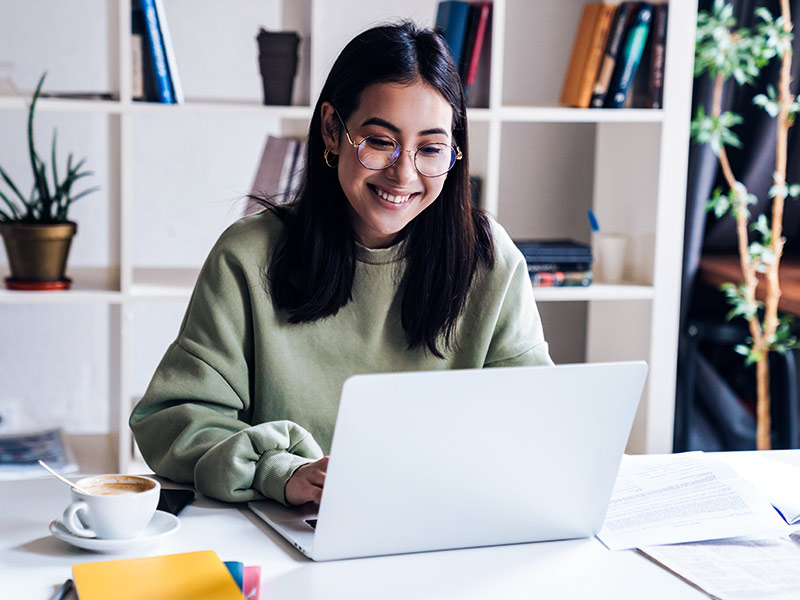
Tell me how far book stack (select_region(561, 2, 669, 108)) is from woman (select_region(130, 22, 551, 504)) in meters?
0.94

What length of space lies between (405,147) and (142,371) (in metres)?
1.49

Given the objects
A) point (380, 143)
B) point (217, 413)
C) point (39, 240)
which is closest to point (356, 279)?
point (380, 143)

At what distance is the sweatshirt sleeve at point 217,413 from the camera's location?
3.67 feet

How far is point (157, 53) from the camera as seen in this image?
212cm

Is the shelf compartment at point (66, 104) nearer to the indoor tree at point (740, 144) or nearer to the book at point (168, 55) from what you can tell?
the book at point (168, 55)

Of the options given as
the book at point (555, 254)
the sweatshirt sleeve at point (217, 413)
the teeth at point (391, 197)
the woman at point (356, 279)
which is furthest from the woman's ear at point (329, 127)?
the book at point (555, 254)

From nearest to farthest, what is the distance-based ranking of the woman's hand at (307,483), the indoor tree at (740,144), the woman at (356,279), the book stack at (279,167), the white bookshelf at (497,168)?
1. the woman's hand at (307,483)
2. the woman at (356,279)
3. the white bookshelf at (497,168)
4. the book stack at (279,167)
5. the indoor tree at (740,144)

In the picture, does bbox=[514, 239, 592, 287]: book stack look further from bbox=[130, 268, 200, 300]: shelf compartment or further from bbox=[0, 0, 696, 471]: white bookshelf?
bbox=[130, 268, 200, 300]: shelf compartment

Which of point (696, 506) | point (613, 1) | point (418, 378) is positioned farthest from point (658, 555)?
point (613, 1)

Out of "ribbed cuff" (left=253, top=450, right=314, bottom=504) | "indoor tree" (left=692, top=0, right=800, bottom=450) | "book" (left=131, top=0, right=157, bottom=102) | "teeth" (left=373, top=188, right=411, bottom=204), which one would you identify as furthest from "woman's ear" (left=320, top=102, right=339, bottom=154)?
"indoor tree" (left=692, top=0, right=800, bottom=450)

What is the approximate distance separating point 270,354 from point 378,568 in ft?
1.64

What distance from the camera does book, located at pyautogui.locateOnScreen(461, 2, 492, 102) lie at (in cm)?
223

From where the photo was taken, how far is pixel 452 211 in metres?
1.49

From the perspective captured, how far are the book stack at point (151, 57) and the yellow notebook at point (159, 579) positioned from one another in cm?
143
